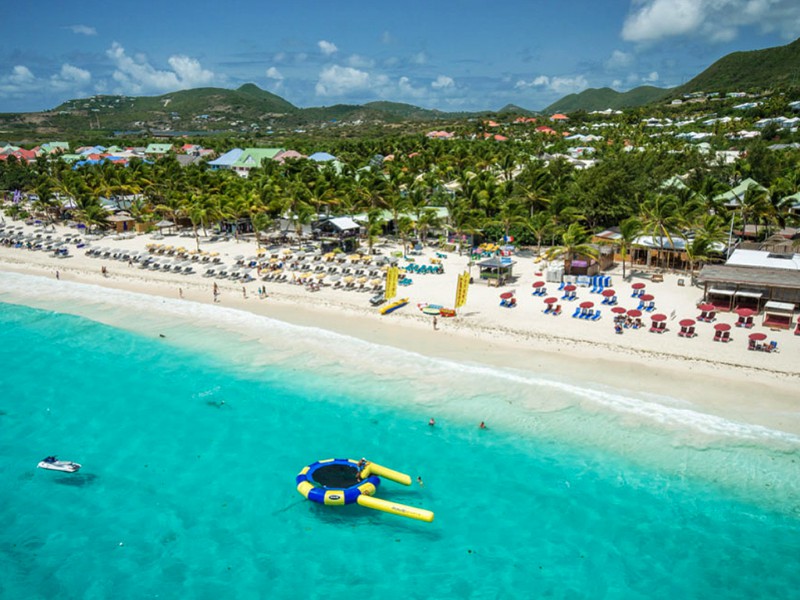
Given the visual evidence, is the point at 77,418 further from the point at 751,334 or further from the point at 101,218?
the point at 101,218

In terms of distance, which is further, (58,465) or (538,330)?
(538,330)

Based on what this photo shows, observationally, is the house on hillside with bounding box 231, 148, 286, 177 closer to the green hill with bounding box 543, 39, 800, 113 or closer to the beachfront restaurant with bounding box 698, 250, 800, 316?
the beachfront restaurant with bounding box 698, 250, 800, 316

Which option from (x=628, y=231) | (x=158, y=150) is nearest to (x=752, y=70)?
(x=158, y=150)

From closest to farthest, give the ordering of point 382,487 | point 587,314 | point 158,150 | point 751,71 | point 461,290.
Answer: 1. point 382,487
2. point 587,314
3. point 461,290
4. point 158,150
5. point 751,71

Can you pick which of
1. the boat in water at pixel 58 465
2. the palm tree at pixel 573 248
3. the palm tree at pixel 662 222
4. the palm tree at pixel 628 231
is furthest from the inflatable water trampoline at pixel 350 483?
the palm tree at pixel 662 222

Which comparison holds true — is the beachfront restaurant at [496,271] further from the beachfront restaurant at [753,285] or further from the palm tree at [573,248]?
the beachfront restaurant at [753,285]

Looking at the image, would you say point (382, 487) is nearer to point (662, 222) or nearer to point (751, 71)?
point (662, 222)
